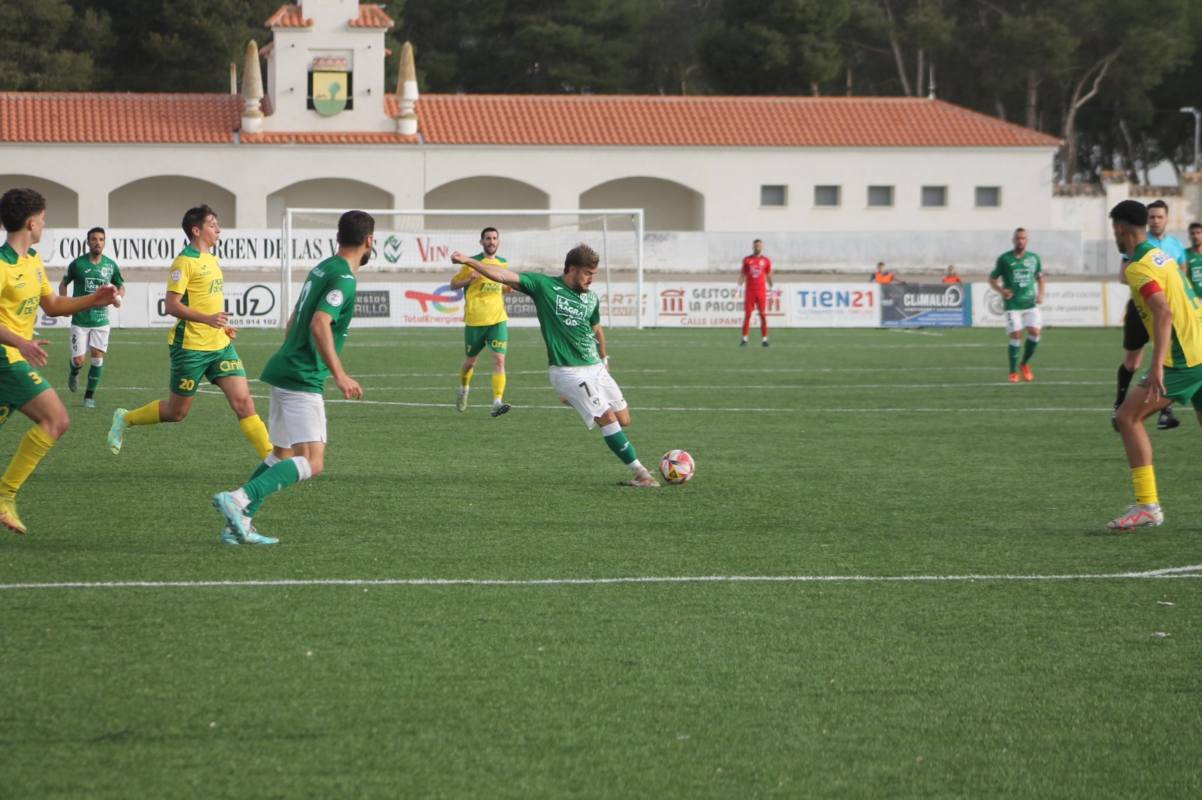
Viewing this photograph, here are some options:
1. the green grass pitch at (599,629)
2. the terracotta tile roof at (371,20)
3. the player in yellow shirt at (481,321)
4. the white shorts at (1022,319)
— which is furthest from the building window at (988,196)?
the green grass pitch at (599,629)

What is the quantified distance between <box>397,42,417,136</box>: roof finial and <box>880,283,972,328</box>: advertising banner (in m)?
22.1

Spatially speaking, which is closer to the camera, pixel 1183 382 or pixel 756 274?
pixel 1183 382

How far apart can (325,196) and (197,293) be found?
43.6m

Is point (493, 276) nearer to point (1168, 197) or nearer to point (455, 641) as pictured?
point (455, 641)

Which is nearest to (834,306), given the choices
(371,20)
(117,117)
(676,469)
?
(371,20)

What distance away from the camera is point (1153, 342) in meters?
9.47

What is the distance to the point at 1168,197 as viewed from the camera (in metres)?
71.8

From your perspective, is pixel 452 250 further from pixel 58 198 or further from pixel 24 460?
pixel 24 460

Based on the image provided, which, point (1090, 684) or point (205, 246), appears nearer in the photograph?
point (1090, 684)

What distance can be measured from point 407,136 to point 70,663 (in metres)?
48.5

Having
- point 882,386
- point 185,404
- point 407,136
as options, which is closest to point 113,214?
point 407,136

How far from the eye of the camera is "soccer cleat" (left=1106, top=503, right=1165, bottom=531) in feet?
31.3

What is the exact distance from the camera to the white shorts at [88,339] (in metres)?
17.6

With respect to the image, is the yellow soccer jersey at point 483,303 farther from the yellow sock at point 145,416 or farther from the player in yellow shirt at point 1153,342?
the player in yellow shirt at point 1153,342
